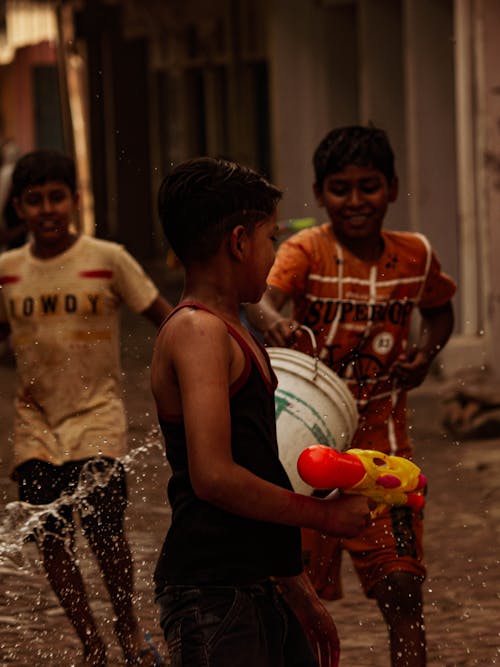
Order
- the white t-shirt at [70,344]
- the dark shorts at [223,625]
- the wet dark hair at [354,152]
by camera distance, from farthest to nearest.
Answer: the white t-shirt at [70,344] < the wet dark hair at [354,152] < the dark shorts at [223,625]

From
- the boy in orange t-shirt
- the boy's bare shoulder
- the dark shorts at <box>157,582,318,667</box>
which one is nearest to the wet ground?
the boy in orange t-shirt

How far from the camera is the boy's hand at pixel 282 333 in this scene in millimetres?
4734

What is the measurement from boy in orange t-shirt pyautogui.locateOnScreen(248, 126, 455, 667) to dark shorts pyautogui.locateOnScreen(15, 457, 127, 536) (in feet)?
2.54

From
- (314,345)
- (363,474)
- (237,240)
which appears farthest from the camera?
(314,345)

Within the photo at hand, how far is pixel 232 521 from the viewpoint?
3.34 m

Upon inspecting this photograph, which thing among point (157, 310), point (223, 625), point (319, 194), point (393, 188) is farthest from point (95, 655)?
point (223, 625)

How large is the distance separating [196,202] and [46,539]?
222 cm

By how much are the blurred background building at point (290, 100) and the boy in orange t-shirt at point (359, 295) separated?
14.5 ft

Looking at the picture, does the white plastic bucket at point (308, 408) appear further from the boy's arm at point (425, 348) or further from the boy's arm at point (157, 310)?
the boy's arm at point (157, 310)

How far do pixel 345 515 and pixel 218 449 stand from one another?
0.29 metres

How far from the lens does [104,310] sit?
5.61 meters

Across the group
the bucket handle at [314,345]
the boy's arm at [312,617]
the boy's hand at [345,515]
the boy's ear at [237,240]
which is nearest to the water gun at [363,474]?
the boy's hand at [345,515]

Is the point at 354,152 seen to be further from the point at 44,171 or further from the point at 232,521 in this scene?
the point at 232,521

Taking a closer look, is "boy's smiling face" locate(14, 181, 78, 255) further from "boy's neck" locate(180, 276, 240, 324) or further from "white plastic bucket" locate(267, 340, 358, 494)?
"boy's neck" locate(180, 276, 240, 324)
